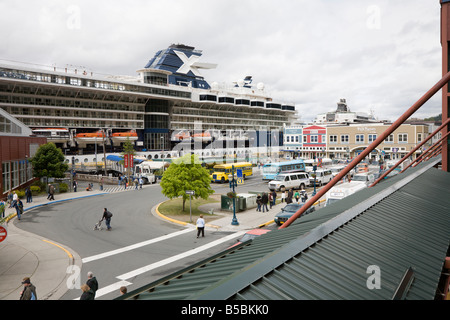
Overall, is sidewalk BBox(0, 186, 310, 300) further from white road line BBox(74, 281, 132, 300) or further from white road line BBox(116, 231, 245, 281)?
white road line BBox(116, 231, 245, 281)

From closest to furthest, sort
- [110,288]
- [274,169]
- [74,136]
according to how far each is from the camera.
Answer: [110,288] → [274,169] → [74,136]

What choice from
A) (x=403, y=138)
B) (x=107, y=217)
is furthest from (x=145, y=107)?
(x=107, y=217)

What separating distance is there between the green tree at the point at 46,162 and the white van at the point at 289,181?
2266 cm

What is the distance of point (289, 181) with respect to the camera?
3353 cm

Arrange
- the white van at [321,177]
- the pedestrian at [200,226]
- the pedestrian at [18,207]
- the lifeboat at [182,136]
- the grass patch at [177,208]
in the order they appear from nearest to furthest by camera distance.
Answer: the pedestrian at [200,226] → the pedestrian at [18,207] → the grass patch at [177,208] → the white van at [321,177] → the lifeboat at [182,136]

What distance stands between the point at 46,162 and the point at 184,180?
1901 cm

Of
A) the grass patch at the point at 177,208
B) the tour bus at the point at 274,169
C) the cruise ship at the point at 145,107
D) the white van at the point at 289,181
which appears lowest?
the grass patch at the point at 177,208

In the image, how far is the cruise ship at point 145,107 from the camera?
60.9m

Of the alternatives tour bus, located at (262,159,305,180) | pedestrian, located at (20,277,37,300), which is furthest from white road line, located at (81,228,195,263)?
tour bus, located at (262,159,305,180)

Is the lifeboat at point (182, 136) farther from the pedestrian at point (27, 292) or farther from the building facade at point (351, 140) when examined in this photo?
the pedestrian at point (27, 292)

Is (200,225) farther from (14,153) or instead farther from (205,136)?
(205,136)

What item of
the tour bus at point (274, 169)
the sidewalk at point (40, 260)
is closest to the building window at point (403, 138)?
the tour bus at point (274, 169)

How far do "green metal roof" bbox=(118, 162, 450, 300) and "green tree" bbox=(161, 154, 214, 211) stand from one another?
1536cm

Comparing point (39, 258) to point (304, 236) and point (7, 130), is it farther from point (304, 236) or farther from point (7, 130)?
point (7, 130)
